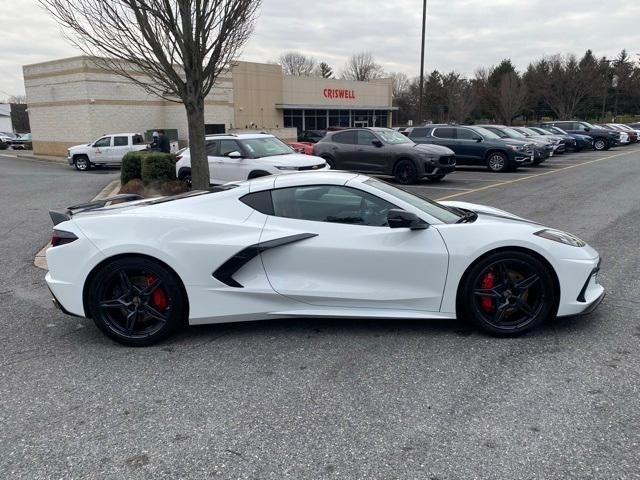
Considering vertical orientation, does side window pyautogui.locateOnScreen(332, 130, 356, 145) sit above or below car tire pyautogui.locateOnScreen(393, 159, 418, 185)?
above

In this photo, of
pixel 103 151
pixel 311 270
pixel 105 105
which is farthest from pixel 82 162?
pixel 311 270

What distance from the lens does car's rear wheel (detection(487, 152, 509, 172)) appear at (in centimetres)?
1803

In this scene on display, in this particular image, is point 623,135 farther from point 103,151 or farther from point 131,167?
point 131,167

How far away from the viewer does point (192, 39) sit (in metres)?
9.05

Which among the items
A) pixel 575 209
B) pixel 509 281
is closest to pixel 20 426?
pixel 509 281

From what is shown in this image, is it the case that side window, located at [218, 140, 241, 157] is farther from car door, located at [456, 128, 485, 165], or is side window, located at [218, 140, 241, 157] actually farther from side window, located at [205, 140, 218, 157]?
car door, located at [456, 128, 485, 165]

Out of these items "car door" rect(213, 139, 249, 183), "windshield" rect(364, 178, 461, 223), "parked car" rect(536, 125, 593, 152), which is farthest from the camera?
"parked car" rect(536, 125, 593, 152)

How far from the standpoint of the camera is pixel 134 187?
12391 mm

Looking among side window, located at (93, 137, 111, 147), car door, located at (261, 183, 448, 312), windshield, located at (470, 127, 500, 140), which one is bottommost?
car door, located at (261, 183, 448, 312)

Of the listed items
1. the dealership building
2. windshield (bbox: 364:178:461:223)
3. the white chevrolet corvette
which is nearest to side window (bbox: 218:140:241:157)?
windshield (bbox: 364:178:461:223)

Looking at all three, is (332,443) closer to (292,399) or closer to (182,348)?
(292,399)

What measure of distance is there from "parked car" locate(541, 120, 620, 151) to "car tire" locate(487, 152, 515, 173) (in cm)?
1607

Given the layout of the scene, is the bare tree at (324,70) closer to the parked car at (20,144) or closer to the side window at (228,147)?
the parked car at (20,144)

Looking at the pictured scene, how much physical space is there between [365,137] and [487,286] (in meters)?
11.3
